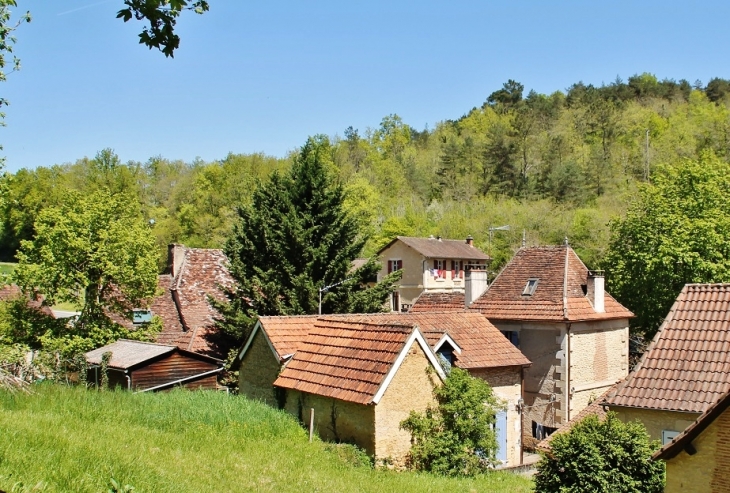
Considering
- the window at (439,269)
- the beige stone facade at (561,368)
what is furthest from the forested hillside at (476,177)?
the beige stone facade at (561,368)

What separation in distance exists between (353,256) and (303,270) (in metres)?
2.53

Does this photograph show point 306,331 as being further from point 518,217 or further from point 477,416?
point 518,217

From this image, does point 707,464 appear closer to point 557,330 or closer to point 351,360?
point 351,360

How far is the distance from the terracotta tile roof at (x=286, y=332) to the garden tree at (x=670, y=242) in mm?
20189

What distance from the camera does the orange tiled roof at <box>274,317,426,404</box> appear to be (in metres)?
19.6

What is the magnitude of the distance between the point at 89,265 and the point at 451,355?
17.2 meters

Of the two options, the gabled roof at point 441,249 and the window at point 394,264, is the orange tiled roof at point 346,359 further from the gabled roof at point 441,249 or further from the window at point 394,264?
the window at point 394,264

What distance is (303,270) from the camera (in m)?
30.5

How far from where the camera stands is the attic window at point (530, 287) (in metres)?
31.5

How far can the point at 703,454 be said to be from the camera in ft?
40.9

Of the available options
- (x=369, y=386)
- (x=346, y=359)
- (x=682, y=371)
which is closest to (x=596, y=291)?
(x=346, y=359)

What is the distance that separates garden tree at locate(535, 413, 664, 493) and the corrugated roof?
1647cm

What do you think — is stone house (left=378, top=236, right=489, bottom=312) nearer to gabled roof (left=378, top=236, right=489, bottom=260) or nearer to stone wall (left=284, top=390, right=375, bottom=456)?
gabled roof (left=378, top=236, right=489, bottom=260)

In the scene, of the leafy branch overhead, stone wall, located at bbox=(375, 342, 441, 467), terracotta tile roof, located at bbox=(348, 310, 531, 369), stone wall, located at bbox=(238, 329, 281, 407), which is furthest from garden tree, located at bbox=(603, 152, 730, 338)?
the leafy branch overhead
